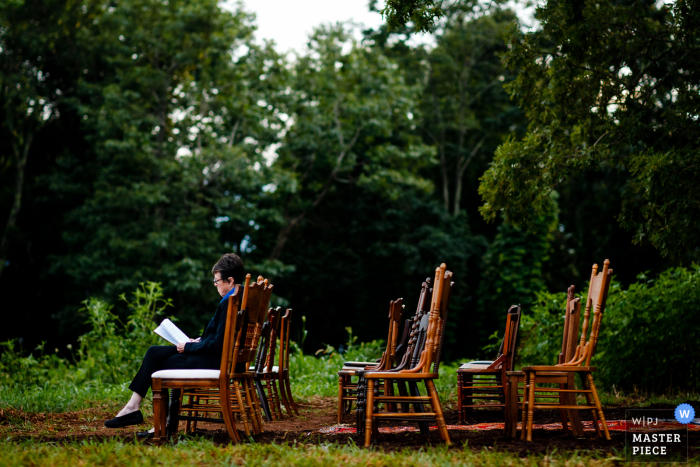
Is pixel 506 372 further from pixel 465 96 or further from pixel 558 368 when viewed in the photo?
pixel 465 96

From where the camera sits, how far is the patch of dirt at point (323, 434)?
4.16 metres

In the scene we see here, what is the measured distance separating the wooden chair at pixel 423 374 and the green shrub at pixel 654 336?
436 centimetres

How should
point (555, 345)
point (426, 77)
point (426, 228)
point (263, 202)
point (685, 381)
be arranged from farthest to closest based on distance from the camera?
point (426, 77), point (426, 228), point (263, 202), point (555, 345), point (685, 381)

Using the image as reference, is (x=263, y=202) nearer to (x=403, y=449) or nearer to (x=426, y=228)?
(x=426, y=228)

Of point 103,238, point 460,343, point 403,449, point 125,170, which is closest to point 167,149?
point 125,170

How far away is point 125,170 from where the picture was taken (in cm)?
1911

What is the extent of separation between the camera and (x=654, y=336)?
7.86m

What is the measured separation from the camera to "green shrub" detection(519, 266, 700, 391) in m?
7.69

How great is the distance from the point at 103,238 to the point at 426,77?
13.9 meters

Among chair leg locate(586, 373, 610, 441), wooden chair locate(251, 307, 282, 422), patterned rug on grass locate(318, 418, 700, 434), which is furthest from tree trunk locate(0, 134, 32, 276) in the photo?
chair leg locate(586, 373, 610, 441)

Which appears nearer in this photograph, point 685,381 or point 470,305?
point 685,381

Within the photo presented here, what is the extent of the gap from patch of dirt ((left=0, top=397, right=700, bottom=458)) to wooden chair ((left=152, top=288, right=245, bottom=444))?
31cm

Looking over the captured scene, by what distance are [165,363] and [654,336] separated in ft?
18.9

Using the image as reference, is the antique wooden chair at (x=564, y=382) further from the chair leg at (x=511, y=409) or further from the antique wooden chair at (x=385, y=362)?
the antique wooden chair at (x=385, y=362)
